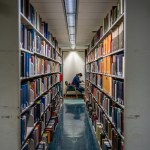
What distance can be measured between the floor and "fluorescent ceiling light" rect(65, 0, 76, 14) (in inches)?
103

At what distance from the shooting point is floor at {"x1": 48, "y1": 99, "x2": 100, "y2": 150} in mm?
4375

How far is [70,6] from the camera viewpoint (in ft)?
11.9

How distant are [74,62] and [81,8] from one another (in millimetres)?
8379

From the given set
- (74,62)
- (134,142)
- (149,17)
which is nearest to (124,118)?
(134,142)

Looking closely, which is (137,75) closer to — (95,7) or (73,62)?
(95,7)

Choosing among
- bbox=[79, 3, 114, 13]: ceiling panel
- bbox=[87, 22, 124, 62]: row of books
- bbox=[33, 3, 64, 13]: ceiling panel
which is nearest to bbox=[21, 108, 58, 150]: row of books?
bbox=[87, 22, 124, 62]: row of books

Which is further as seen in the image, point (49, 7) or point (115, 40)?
point (49, 7)

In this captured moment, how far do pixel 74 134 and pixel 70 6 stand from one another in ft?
9.85

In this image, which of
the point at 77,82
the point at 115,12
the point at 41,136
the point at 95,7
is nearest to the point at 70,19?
the point at 95,7

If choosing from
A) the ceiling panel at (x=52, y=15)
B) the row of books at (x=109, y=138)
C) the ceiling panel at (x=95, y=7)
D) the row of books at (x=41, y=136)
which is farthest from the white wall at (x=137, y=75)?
the ceiling panel at (x=52, y=15)

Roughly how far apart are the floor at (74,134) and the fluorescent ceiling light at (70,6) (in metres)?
2.62

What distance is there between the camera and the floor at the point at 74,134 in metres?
4.38

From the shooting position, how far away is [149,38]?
7.64 feet

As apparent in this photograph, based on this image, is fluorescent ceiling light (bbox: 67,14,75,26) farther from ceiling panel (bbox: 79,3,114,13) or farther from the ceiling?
ceiling panel (bbox: 79,3,114,13)
